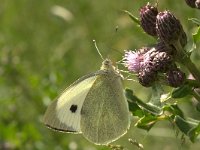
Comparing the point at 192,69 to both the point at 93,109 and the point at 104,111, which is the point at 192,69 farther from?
the point at 93,109

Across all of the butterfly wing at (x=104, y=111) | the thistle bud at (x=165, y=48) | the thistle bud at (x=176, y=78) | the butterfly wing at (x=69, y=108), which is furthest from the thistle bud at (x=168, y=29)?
the butterfly wing at (x=69, y=108)

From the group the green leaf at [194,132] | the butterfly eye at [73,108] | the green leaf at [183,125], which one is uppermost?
the butterfly eye at [73,108]

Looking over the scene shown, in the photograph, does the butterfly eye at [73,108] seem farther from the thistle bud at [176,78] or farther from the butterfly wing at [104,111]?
the thistle bud at [176,78]

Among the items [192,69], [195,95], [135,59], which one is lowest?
[195,95]

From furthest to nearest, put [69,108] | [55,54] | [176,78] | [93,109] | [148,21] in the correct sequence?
[55,54] → [93,109] → [69,108] → [148,21] → [176,78]

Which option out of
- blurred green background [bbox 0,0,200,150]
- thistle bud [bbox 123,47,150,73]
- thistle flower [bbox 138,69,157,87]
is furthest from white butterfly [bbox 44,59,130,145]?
blurred green background [bbox 0,0,200,150]

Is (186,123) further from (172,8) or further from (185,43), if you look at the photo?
(172,8)

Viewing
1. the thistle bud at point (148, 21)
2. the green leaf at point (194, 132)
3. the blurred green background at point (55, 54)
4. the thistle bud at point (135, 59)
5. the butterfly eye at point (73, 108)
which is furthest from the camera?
the blurred green background at point (55, 54)

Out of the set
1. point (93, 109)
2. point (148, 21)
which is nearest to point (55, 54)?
point (93, 109)
